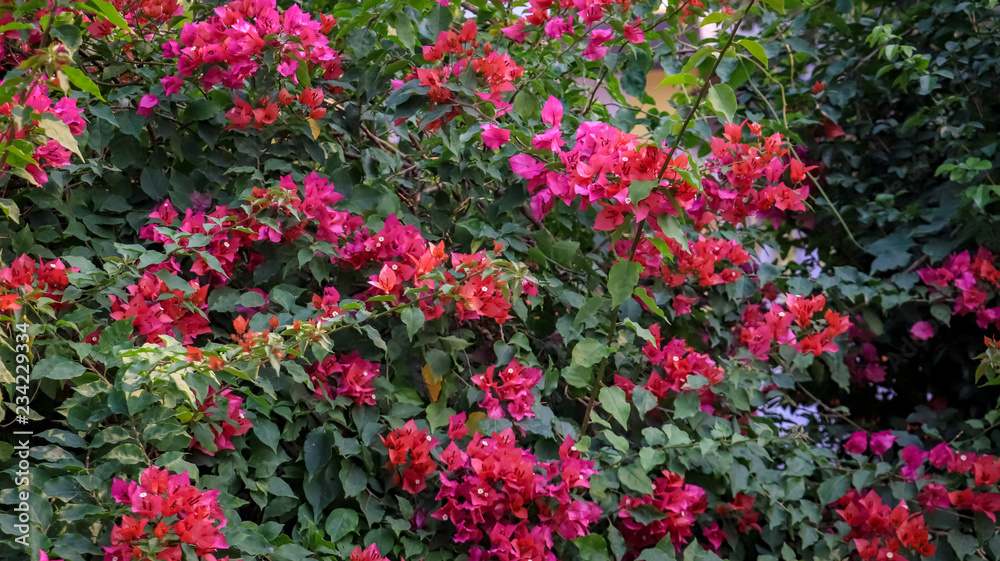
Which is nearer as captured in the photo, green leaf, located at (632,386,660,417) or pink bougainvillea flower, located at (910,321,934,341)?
green leaf, located at (632,386,660,417)

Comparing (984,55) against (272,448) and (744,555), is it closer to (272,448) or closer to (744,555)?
(744,555)

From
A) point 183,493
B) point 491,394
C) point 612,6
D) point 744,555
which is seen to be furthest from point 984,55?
point 183,493

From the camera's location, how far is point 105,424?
3.86 ft

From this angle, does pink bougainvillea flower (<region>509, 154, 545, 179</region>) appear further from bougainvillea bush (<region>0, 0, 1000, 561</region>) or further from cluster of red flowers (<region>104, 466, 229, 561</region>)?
cluster of red flowers (<region>104, 466, 229, 561</region>)

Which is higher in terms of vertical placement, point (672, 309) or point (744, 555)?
point (672, 309)

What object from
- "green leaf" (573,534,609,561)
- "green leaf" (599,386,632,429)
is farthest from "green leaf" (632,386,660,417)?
"green leaf" (573,534,609,561)

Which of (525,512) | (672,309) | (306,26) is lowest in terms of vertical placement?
(525,512)

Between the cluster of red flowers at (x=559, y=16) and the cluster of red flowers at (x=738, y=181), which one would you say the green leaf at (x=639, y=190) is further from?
the cluster of red flowers at (x=559, y=16)

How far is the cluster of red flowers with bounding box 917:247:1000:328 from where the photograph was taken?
1753mm

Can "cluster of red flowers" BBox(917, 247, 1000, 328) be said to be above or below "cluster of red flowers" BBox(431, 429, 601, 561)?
above

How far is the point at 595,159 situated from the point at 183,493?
711 mm

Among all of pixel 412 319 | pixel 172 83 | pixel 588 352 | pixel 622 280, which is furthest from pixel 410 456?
pixel 172 83

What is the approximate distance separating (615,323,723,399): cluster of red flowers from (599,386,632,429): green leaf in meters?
0.15

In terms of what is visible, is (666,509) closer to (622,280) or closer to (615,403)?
(615,403)
